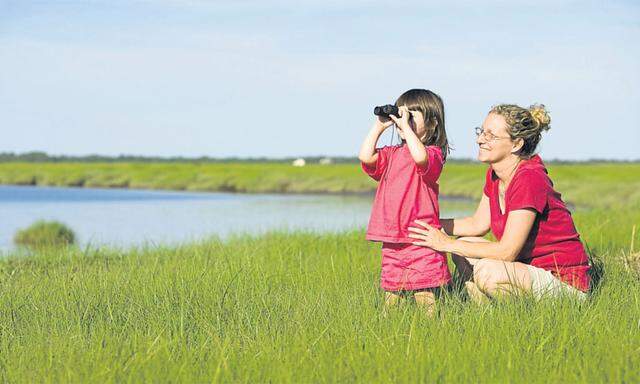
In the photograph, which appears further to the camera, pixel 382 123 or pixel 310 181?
pixel 310 181

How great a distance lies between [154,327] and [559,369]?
1.99 metres

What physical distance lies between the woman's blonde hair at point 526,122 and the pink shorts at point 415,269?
782 mm

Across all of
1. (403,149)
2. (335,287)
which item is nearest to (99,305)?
(335,287)

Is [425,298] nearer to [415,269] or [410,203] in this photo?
[415,269]

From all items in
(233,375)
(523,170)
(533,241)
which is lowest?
(233,375)

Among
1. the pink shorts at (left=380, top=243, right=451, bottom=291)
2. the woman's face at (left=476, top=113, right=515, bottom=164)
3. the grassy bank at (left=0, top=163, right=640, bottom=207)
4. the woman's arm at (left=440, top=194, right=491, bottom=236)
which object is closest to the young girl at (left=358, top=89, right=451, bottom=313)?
the pink shorts at (left=380, top=243, right=451, bottom=291)

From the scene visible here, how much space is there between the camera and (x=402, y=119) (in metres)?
4.37

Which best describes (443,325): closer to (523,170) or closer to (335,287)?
(523,170)

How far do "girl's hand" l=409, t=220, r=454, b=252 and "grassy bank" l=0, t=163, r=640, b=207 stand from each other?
2080 centimetres

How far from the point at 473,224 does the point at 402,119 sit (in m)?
0.93

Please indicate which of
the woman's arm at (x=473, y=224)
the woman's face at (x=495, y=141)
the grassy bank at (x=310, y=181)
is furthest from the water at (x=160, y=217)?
the woman's face at (x=495, y=141)

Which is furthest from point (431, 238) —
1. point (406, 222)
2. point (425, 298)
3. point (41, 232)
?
point (41, 232)

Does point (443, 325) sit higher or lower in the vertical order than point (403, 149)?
lower

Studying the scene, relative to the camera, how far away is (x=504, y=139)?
4477mm
